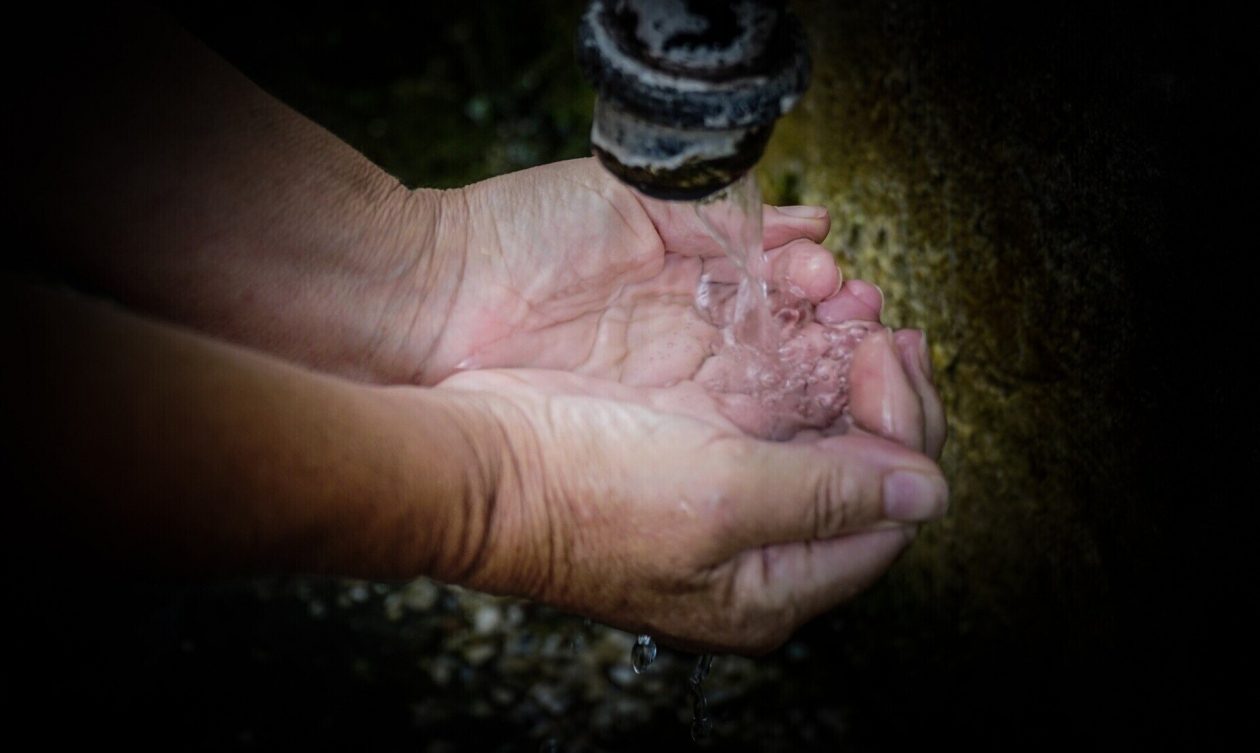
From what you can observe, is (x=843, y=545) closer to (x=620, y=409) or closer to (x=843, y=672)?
(x=620, y=409)

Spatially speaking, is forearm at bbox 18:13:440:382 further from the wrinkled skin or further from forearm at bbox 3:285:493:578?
forearm at bbox 3:285:493:578

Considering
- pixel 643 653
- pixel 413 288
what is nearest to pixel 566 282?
pixel 413 288

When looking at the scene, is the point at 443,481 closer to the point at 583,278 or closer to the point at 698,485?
A: the point at 698,485

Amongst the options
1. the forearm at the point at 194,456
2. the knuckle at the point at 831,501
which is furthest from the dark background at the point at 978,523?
the forearm at the point at 194,456

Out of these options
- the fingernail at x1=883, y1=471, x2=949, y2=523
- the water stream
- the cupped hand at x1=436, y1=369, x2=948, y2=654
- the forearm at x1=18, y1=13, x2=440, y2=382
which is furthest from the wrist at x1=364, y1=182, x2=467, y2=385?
the fingernail at x1=883, y1=471, x2=949, y2=523

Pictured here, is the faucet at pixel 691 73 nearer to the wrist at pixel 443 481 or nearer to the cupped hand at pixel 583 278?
the wrist at pixel 443 481
